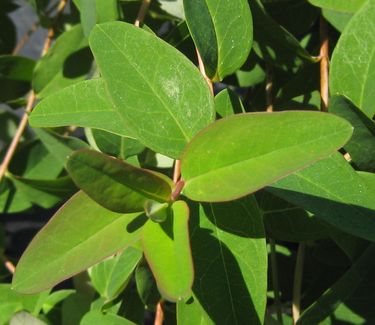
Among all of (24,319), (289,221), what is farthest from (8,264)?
(289,221)

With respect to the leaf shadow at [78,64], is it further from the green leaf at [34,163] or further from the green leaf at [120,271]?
the green leaf at [120,271]

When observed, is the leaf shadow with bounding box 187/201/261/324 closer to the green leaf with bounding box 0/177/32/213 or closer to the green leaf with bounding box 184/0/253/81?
the green leaf with bounding box 184/0/253/81

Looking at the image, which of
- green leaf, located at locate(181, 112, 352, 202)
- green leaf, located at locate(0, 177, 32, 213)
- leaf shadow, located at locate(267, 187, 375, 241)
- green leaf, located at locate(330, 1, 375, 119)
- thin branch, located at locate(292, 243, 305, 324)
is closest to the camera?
green leaf, located at locate(181, 112, 352, 202)

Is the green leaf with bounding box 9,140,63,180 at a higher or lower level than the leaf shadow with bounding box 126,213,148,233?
lower

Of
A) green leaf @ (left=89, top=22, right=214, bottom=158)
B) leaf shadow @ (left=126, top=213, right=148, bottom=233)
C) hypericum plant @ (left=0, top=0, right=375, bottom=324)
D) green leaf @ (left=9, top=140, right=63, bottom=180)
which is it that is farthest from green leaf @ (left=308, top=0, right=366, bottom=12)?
green leaf @ (left=9, top=140, right=63, bottom=180)

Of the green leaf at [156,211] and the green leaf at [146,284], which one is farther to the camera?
the green leaf at [146,284]

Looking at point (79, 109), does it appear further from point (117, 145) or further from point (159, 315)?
point (159, 315)

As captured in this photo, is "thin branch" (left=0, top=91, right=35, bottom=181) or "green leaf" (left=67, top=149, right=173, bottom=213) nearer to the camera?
"green leaf" (left=67, top=149, right=173, bottom=213)

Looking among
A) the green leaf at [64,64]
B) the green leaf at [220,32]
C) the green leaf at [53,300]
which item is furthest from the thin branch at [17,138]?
the green leaf at [220,32]
